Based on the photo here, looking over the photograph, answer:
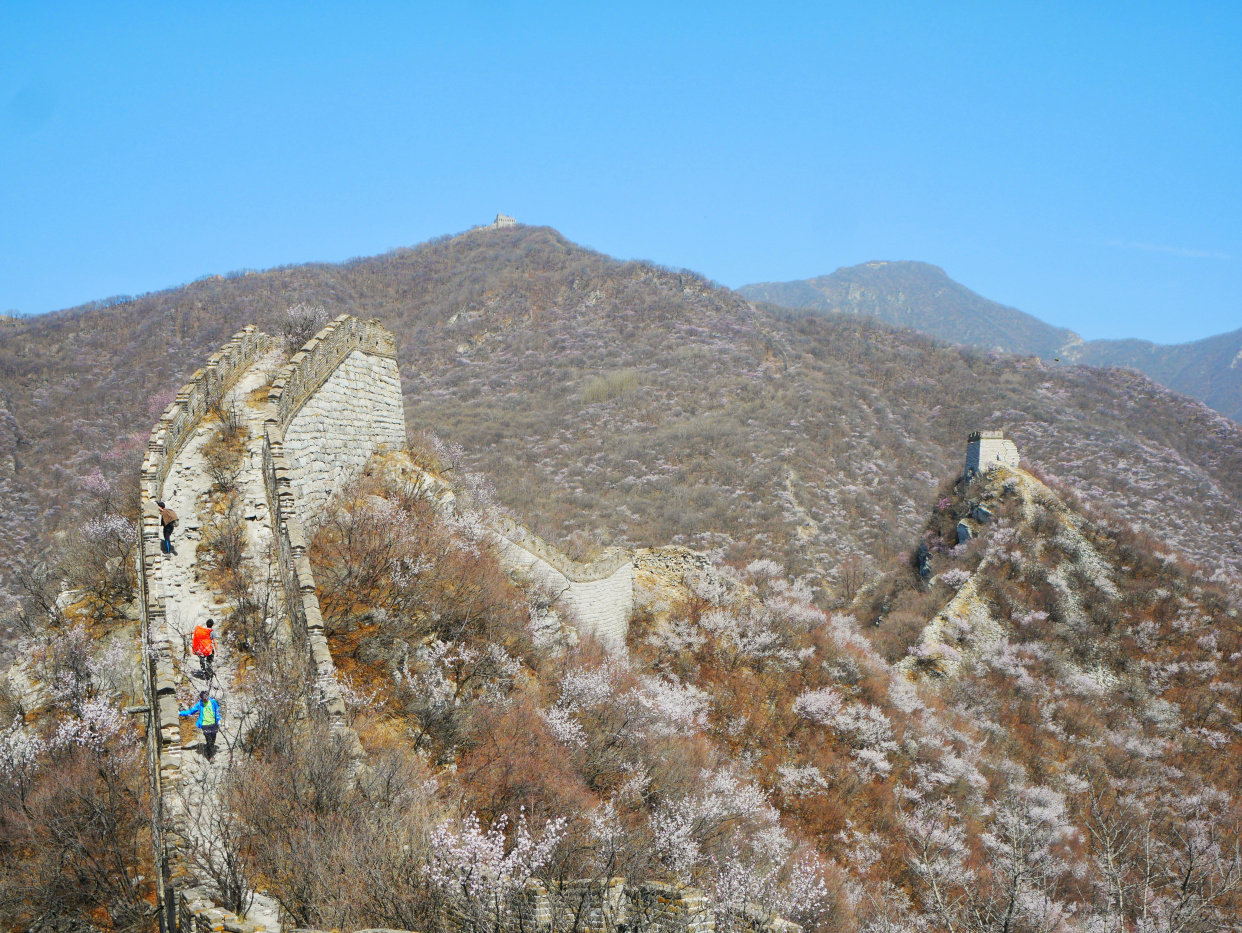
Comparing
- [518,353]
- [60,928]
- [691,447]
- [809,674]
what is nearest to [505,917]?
[60,928]

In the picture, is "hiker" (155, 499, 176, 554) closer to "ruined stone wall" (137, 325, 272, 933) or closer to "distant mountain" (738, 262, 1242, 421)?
"ruined stone wall" (137, 325, 272, 933)

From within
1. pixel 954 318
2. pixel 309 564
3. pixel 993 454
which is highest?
pixel 954 318

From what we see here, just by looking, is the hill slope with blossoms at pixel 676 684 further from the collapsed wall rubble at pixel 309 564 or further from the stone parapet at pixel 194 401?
the stone parapet at pixel 194 401

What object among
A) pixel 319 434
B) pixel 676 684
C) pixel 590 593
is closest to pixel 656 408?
pixel 590 593

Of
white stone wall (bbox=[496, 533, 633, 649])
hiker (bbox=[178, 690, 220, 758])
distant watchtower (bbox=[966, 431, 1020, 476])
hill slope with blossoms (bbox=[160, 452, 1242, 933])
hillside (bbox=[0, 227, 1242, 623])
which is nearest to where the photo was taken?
hiker (bbox=[178, 690, 220, 758])

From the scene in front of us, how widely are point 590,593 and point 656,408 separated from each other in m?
42.8

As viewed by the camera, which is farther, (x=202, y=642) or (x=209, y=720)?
(x=202, y=642)

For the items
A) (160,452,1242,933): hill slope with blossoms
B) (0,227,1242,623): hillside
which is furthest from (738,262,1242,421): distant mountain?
(160,452,1242,933): hill slope with blossoms

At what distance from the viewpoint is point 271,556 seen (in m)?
9.52

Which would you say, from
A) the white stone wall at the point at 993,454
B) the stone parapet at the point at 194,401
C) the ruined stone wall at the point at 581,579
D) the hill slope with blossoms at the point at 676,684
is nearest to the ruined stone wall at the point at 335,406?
the hill slope with blossoms at the point at 676,684

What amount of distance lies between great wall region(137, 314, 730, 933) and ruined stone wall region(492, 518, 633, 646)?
52 millimetres

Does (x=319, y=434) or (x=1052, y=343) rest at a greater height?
(x=1052, y=343)

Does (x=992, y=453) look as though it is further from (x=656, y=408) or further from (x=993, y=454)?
(x=656, y=408)

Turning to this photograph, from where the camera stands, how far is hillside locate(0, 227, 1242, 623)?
Result: 4188cm
